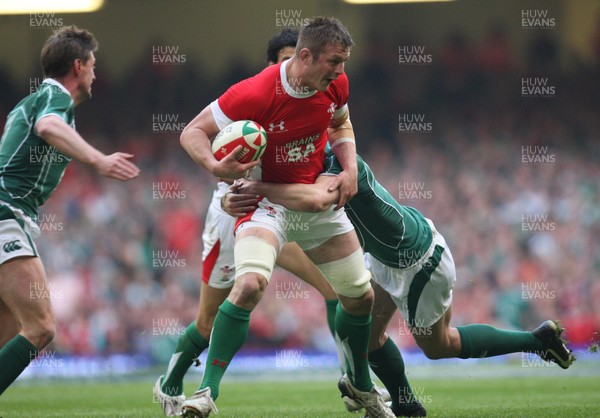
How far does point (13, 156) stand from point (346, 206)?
222 centimetres

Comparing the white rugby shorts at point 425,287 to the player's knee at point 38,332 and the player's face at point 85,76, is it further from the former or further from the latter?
the player's face at point 85,76

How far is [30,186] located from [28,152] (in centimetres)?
24

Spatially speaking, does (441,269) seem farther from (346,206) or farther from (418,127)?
(418,127)

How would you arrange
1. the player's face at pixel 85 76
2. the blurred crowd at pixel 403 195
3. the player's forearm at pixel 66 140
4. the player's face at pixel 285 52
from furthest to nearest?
the blurred crowd at pixel 403 195 → the player's face at pixel 285 52 → the player's face at pixel 85 76 → the player's forearm at pixel 66 140

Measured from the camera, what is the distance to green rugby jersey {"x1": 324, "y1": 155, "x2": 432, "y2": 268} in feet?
19.1

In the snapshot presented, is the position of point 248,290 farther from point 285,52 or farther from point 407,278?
point 285,52

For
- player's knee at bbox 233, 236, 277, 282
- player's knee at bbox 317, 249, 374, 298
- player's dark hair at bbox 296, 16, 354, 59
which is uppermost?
player's dark hair at bbox 296, 16, 354, 59

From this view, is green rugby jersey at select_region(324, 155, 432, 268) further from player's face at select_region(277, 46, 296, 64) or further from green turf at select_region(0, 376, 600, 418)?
player's face at select_region(277, 46, 296, 64)

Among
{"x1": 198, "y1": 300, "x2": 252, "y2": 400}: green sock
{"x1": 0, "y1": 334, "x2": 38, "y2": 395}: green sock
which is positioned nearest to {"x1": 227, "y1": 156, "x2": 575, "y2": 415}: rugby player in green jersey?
{"x1": 198, "y1": 300, "x2": 252, "y2": 400}: green sock

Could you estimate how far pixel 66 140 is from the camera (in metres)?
5.20

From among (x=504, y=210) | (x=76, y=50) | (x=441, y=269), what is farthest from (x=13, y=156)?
(x=504, y=210)

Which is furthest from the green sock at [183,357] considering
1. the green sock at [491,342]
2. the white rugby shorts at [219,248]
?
the green sock at [491,342]

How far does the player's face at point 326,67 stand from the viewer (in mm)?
5398

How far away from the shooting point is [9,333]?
591 centimetres
